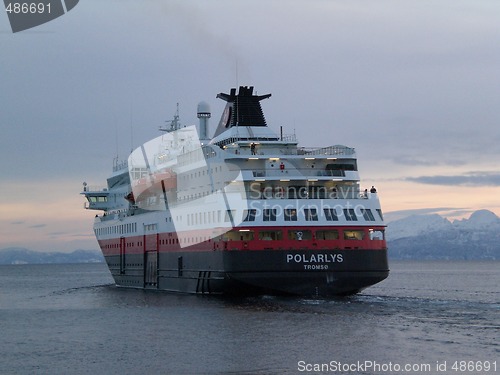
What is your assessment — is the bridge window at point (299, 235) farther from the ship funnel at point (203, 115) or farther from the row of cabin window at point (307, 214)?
the ship funnel at point (203, 115)

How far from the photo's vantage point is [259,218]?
164ft

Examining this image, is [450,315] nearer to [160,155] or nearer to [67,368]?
[67,368]

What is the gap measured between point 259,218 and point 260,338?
514 inches

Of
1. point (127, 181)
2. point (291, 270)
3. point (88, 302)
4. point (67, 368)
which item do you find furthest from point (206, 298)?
point (127, 181)

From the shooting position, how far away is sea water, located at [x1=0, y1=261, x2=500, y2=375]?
32.4 m

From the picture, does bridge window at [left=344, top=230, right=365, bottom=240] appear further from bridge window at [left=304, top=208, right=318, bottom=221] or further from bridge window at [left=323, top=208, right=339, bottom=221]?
bridge window at [left=304, top=208, right=318, bottom=221]

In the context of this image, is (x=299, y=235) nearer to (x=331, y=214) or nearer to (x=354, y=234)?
(x=331, y=214)

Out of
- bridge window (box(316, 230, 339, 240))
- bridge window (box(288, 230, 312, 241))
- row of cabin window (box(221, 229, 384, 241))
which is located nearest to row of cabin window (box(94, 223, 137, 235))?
row of cabin window (box(221, 229, 384, 241))

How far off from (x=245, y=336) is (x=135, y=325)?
28.6 ft

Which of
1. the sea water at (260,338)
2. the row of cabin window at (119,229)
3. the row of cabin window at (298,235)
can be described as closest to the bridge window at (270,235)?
the row of cabin window at (298,235)

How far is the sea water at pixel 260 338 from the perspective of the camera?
106 feet

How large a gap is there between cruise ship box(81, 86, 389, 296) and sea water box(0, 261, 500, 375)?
1.51 metres

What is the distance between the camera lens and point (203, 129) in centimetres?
7406

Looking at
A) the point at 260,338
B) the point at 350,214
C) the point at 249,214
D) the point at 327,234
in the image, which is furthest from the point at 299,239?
the point at 260,338
